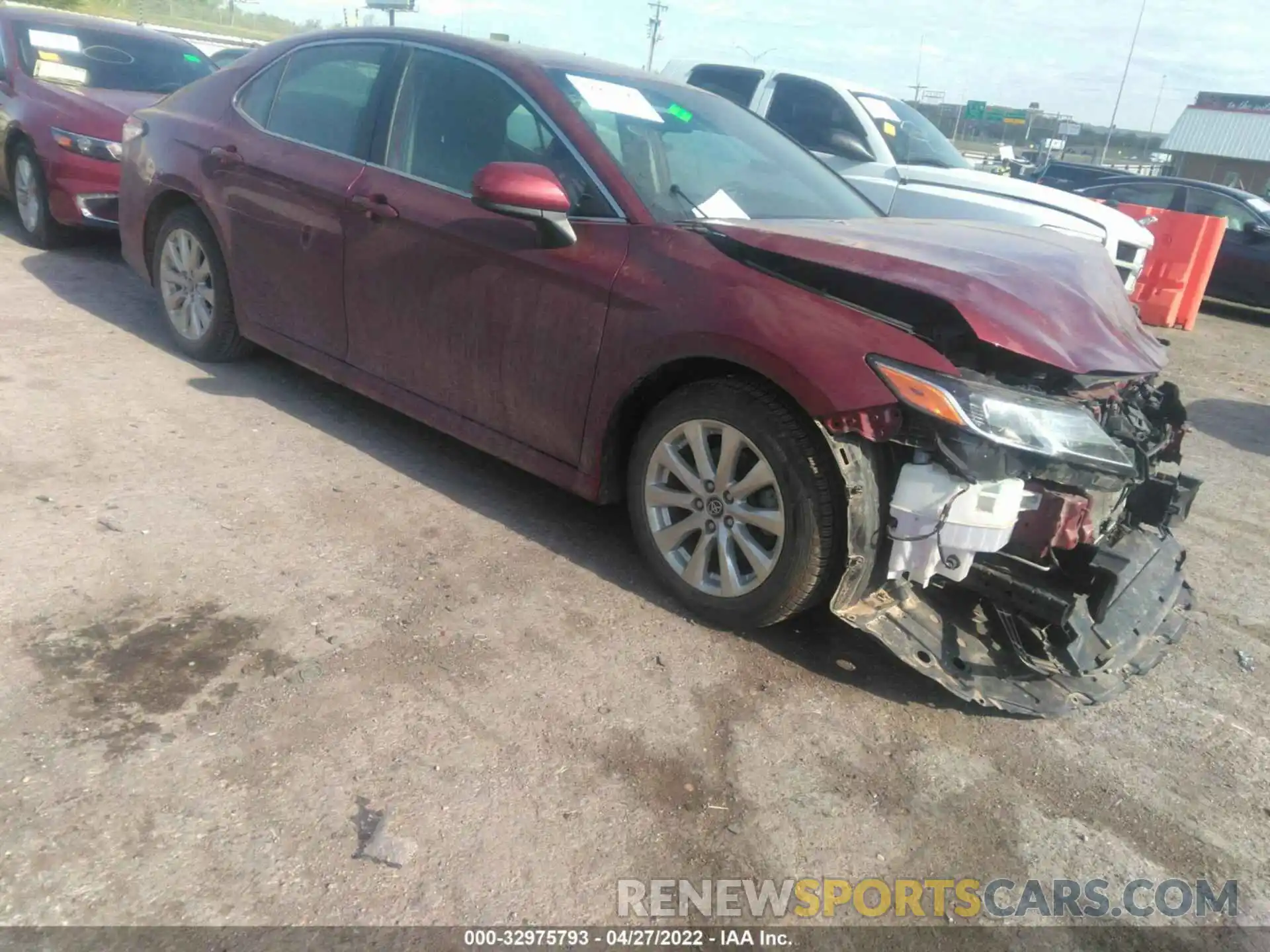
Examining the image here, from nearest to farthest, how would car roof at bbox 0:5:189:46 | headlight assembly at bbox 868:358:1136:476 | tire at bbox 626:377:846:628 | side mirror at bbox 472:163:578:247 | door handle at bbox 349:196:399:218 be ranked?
headlight assembly at bbox 868:358:1136:476 < tire at bbox 626:377:846:628 < side mirror at bbox 472:163:578:247 < door handle at bbox 349:196:399:218 < car roof at bbox 0:5:189:46

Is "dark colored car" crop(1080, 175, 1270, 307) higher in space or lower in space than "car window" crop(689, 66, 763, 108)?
lower

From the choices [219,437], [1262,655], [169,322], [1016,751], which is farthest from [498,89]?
[1262,655]

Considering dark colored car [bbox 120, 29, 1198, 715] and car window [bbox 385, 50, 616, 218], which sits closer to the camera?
dark colored car [bbox 120, 29, 1198, 715]

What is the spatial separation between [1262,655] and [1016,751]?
4.50 feet

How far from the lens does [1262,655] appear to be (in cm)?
355

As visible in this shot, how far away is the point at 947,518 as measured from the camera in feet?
8.96

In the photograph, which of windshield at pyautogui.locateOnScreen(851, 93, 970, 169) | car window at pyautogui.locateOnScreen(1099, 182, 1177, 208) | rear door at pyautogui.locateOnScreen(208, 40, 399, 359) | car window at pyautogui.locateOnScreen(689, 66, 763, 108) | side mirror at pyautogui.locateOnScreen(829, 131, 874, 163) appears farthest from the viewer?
car window at pyautogui.locateOnScreen(1099, 182, 1177, 208)

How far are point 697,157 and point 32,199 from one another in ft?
19.5

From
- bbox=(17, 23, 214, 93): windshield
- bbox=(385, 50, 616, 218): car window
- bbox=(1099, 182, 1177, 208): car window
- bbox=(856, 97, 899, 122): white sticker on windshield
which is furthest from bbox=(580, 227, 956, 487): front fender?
bbox=(1099, 182, 1177, 208): car window

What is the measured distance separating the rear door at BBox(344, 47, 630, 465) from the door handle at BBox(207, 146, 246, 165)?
35.8 inches

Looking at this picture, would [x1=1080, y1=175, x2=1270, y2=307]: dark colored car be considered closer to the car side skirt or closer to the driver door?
the driver door

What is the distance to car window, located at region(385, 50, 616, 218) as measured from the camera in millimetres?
3479

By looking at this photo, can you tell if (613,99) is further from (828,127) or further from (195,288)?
(828,127)

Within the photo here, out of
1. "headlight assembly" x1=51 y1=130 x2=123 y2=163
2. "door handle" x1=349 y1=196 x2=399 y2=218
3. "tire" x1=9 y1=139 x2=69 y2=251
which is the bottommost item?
"tire" x1=9 y1=139 x2=69 y2=251
